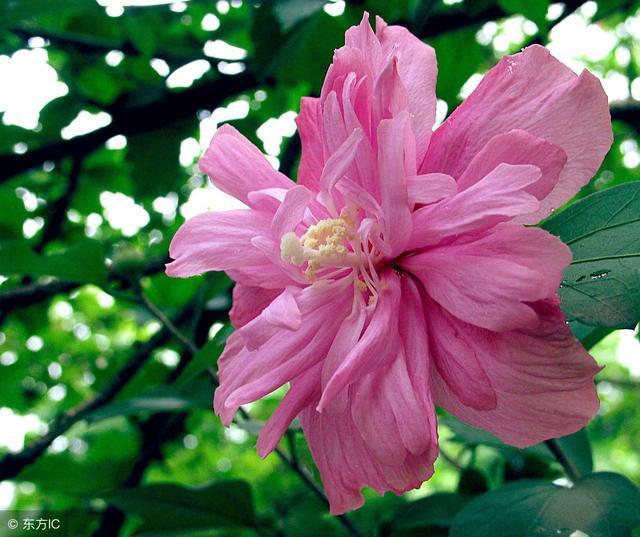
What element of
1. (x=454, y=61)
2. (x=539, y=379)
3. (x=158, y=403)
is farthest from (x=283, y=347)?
(x=454, y=61)

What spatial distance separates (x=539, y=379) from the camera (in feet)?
2.21

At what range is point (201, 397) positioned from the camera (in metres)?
1.41

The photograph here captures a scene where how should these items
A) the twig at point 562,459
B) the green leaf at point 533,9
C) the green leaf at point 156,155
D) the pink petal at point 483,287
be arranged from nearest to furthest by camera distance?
the pink petal at point 483,287, the twig at point 562,459, the green leaf at point 533,9, the green leaf at point 156,155

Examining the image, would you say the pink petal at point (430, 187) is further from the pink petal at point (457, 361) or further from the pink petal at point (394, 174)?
the pink petal at point (457, 361)

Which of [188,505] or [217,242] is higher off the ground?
[217,242]

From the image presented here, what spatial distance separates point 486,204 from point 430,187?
70mm

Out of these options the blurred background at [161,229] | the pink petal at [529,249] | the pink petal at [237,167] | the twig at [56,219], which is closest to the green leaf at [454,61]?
the blurred background at [161,229]

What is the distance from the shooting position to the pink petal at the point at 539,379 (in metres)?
0.67

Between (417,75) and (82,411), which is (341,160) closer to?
(417,75)

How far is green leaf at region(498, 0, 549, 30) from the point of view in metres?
1.12

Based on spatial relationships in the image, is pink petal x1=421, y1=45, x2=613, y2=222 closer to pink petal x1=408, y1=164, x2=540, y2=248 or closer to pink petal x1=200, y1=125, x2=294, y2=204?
pink petal x1=408, y1=164, x2=540, y2=248

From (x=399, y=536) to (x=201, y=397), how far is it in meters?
0.53

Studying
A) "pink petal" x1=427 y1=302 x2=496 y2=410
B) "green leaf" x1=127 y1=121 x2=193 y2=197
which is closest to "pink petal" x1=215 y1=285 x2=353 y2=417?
"pink petal" x1=427 y1=302 x2=496 y2=410

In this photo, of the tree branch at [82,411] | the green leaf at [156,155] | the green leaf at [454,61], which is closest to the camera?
the tree branch at [82,411]
